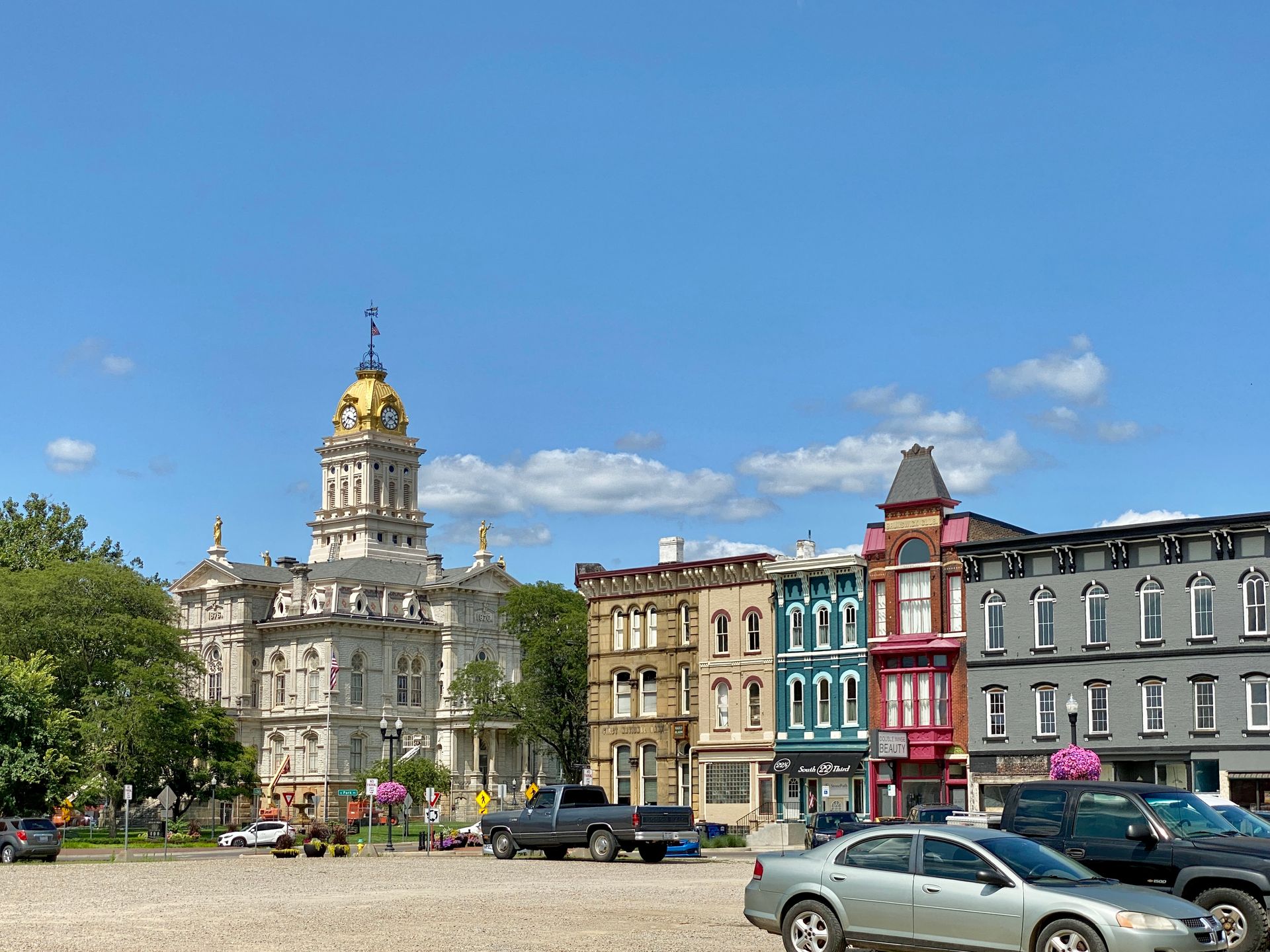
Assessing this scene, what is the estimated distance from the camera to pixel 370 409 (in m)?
143

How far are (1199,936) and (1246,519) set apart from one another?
140 ft

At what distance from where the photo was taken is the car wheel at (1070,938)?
1791 centimetres

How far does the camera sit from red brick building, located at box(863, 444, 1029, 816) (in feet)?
214

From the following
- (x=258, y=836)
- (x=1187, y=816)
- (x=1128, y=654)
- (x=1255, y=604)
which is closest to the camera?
(x=1187, y=816)

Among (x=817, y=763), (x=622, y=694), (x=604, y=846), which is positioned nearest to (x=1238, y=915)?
(x=604, y=846)

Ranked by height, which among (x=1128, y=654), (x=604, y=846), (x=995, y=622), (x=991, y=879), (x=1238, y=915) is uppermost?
(x=995, y=622)

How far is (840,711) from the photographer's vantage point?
68.8m

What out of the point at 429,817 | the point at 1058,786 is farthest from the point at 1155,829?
the point at 429,817

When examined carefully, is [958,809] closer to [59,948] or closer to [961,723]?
[961,723]

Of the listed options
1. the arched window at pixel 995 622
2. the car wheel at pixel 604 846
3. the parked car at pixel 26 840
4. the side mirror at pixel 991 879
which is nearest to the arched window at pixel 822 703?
the arched window at pixel 995 622

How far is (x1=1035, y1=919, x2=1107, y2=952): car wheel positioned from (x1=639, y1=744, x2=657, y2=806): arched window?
58637mm

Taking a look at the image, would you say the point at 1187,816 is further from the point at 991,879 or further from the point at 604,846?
the point at 604,846

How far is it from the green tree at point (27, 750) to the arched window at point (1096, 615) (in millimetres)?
37150

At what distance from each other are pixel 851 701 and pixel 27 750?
30.5m
